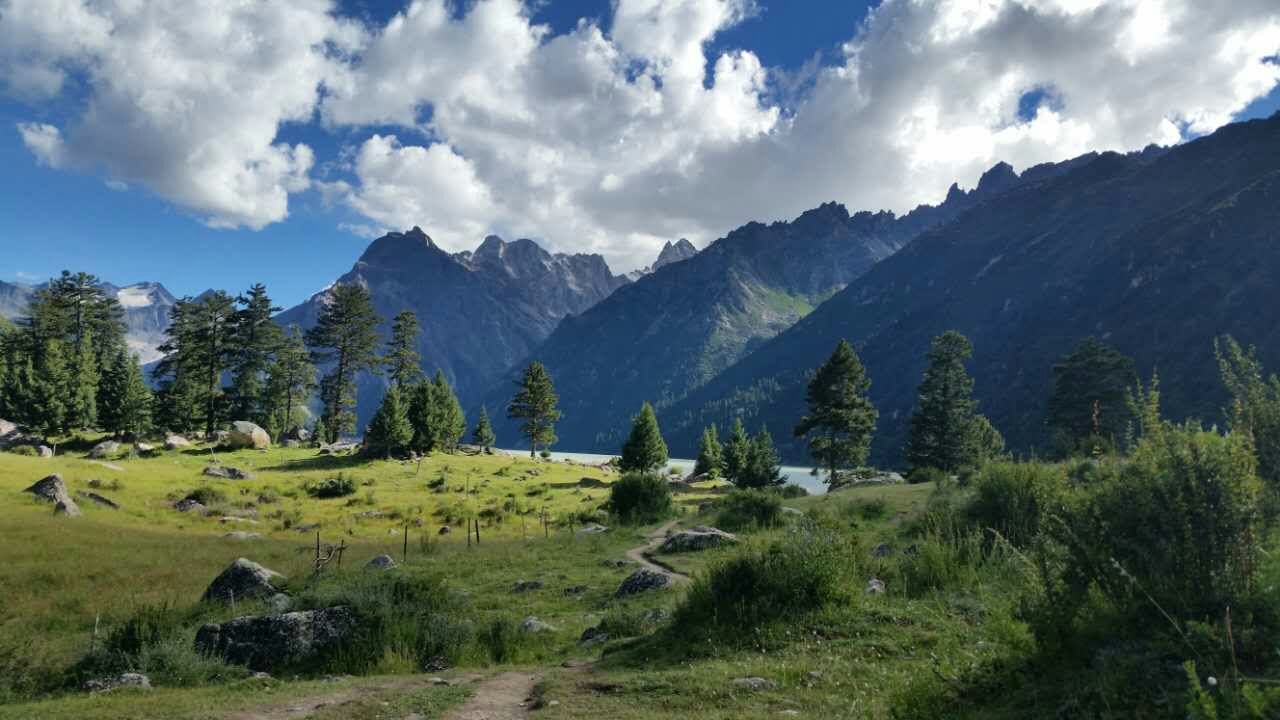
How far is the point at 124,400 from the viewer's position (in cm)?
6488

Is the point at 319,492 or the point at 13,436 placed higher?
the point at 13,436

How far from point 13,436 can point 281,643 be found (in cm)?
6831

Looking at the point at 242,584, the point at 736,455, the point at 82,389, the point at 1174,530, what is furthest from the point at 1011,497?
the point at 82,389

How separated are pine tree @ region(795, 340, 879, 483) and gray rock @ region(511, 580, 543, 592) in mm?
40220

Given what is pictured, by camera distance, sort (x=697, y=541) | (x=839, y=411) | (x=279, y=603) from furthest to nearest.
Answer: (x=839, y=411)
(x=697, y=541)
(x=279, y=603)

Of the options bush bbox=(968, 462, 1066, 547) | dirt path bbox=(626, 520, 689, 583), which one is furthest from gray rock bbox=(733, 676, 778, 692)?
bush bbox=(968, 462, 1066, 547)

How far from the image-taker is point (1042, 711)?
17.6 feet

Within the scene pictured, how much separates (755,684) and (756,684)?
2 cm

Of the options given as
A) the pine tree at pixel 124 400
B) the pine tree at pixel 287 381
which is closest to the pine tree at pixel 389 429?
the pine tree at pixel 287 381

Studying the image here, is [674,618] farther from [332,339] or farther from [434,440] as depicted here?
[332,339]

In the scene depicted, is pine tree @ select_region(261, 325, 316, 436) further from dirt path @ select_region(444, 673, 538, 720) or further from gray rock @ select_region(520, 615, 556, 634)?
dirt path @ select_region(444, 673, 538, 720)

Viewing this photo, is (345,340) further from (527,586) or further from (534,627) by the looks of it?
(534,627)

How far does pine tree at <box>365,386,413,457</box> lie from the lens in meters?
66.1

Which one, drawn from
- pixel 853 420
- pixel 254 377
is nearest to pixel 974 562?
pixel 853 420
